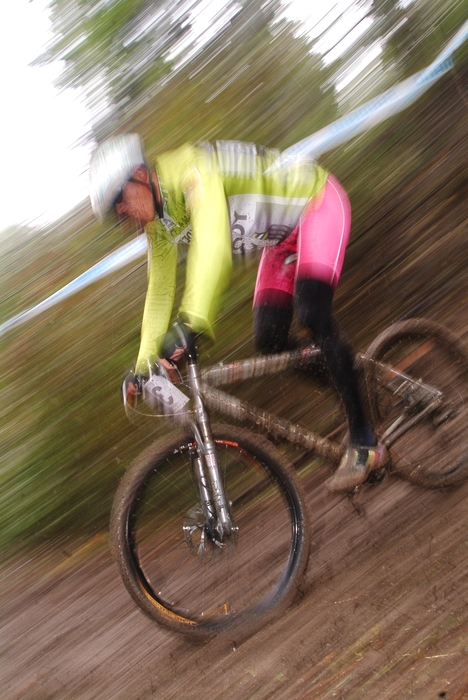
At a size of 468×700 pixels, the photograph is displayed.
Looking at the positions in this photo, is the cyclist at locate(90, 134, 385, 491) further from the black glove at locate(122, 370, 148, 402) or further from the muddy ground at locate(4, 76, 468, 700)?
the muddy ground at locate(4, 76, 468, 700)

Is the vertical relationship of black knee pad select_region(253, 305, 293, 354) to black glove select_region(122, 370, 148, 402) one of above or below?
below

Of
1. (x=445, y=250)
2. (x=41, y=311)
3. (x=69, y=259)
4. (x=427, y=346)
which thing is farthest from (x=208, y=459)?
(x=445, y=250)

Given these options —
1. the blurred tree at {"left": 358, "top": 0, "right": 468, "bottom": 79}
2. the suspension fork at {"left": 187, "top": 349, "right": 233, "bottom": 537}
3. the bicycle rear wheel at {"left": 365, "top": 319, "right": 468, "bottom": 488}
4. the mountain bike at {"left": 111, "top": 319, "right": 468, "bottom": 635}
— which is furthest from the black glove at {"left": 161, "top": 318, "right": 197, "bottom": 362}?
the blurred tree at {"left": 358, "top": 0, "right": 468, "bottom": 79}

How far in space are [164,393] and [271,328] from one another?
2.31ft

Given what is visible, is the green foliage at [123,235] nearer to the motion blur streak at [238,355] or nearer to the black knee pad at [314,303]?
the motion blur streak at [238,355]

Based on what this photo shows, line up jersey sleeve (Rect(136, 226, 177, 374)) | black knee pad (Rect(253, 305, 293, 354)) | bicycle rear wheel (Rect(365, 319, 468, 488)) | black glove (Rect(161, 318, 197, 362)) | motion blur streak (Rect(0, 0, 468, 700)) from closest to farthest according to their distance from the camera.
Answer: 1. black glove (Rect(161, 318, 197, 362))
2. motion blur streak (Rect(0, 0, 468, 700))
3. jersey sleeve (Rect(136, 226, 177, 374))
4. black knee pad (Rect(253, 305, 293, 354))
5. bicycle rear wheel (Rect(365, 319, 468, 488))

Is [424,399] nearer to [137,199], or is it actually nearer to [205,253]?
[205,253]

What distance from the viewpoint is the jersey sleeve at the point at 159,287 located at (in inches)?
88.1

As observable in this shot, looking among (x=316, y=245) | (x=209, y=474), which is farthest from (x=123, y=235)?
(x=209, y=474)

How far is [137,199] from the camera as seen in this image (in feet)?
6.37

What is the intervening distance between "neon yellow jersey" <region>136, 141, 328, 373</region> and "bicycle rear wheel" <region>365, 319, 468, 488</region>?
0.83 m

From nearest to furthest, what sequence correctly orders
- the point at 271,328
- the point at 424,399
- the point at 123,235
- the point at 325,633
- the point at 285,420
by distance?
the point at 325,633 → the point at 285,420 → the point at 271,328 → the point at 424,399 → the point at 123,235

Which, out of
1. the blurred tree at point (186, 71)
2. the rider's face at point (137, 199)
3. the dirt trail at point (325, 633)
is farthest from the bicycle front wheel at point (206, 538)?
the blurred tree at point (186, 71)

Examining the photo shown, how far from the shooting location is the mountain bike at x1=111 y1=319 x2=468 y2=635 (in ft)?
6.83
